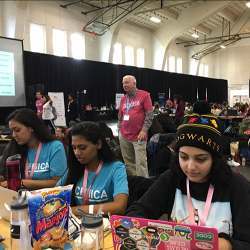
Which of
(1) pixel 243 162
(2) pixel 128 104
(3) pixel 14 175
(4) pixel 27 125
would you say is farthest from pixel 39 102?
(3) pixel 14 175

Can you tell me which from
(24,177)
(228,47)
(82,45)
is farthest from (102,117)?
(228,47)

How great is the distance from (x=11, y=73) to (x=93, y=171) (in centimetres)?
493

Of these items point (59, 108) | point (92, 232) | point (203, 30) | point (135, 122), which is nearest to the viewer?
point (92, 232)

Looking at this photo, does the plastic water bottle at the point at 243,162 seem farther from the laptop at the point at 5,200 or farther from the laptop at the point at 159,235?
the laptop at the point at 159,235

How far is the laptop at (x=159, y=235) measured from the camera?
0.91m

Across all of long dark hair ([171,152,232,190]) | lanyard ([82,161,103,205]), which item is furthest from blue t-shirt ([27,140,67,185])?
long dark hair ([171,152,232,190])

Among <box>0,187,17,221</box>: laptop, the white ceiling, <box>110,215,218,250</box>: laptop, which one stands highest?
the white ceiling

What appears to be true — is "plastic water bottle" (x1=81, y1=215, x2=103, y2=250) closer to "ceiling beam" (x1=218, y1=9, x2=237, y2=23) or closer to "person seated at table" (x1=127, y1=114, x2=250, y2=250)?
"person seated at table" (x1=127, y1=114, x2=250, y2=250)

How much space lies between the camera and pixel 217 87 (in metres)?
17.6

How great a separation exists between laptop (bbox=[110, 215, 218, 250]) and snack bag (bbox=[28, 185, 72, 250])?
0.26 m

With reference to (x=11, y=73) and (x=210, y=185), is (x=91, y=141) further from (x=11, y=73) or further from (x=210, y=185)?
(x=11, y=73)

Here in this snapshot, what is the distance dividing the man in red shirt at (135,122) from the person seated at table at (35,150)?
1.71 m

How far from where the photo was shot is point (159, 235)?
941mm

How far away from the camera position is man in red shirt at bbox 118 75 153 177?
3.96 metres
